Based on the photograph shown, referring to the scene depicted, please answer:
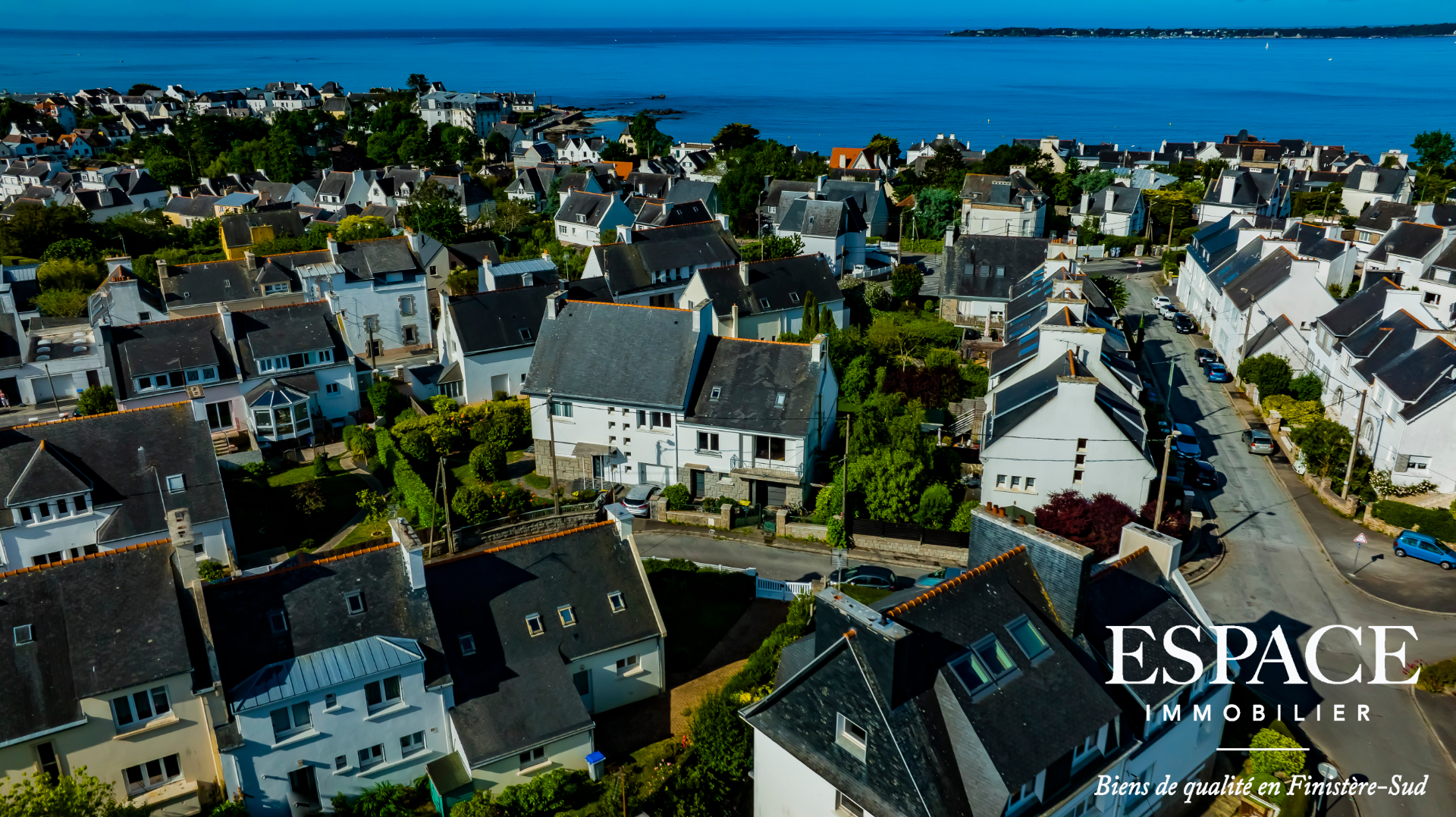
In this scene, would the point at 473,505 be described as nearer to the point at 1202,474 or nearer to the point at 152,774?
the point at 152,774

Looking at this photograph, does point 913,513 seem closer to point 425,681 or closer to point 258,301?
point 425,681

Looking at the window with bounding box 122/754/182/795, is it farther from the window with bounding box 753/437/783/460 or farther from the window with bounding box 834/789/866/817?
the window with bounding box 753/437/783/460

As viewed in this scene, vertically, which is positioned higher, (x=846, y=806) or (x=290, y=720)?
(x=290, y=720)

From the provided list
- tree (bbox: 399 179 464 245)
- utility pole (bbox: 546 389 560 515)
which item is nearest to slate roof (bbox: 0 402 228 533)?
utility pole (bbox: 546 389 560 515)

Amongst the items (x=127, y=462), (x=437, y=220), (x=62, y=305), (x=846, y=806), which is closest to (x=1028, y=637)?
(x=846, y=806)

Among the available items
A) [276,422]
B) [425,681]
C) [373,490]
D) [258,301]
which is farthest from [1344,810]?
[258,301]

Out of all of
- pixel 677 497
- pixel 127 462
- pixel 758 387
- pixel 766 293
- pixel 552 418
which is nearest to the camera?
pixel 127 462

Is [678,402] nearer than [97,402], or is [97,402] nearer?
[678,402]

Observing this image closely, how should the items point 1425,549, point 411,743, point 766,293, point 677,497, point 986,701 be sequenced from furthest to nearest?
point 766,293
point 677,497
point 1425,549
point 411,743
point 986,701
